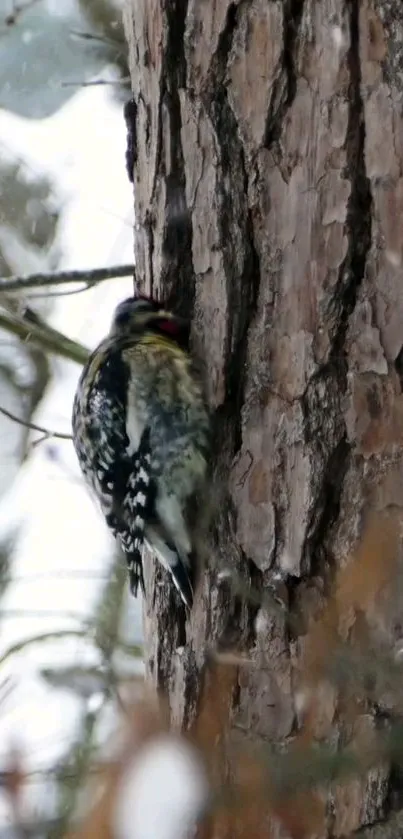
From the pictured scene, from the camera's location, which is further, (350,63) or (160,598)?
(160,598)

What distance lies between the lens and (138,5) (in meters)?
2.08

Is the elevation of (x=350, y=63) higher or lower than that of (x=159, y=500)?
higher

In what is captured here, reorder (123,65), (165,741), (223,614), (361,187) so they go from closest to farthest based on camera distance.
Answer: (165,741), (361,187), (223,614), (123,65)

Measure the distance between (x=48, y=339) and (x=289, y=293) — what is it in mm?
1222

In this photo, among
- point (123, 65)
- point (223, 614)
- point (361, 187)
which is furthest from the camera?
point (123, 65)

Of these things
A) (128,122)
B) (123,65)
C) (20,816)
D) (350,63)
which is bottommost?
(20,816)

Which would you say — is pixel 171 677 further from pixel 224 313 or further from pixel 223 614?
pixel 224 313

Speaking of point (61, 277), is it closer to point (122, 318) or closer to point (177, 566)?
point (122, 318)

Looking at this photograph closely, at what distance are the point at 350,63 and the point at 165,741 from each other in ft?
3.51

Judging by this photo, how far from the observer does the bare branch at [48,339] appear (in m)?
2.85

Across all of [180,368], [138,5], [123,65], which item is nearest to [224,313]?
[180,368]

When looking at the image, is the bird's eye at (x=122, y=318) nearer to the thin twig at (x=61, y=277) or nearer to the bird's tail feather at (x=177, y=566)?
the thin twig at (x=61, y=277)

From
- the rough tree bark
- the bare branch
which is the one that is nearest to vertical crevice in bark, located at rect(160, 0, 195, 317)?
the rough tree bark

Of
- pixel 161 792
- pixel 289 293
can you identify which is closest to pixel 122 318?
pixel 289 293
